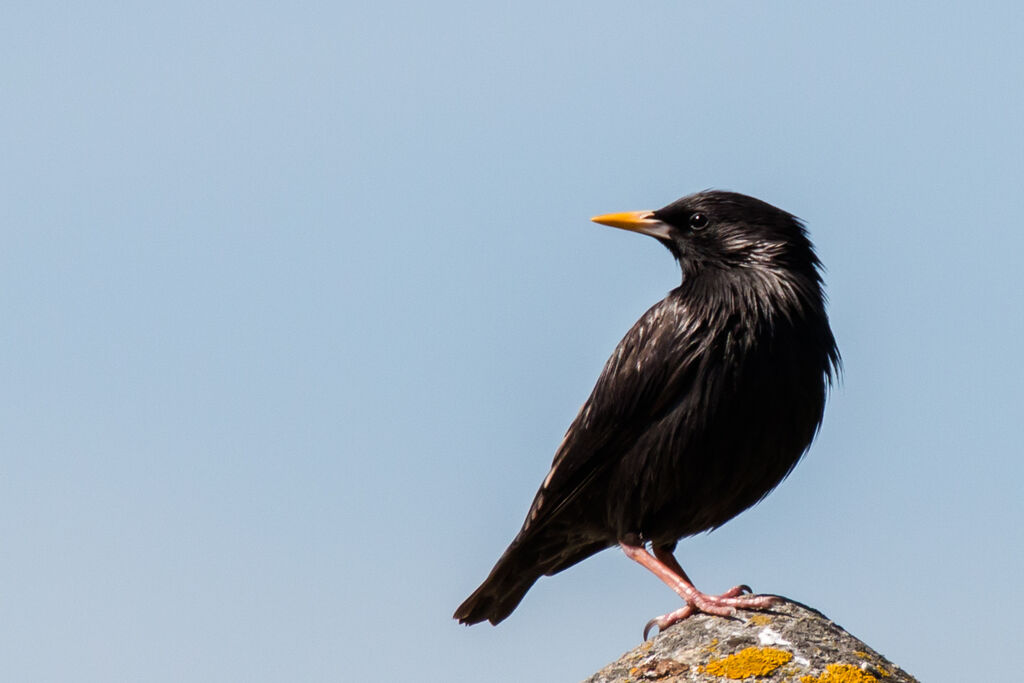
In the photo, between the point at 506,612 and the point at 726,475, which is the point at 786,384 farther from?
the point at 506,612

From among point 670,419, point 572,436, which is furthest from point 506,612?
point 670,419

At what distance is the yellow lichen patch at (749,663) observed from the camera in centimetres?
385

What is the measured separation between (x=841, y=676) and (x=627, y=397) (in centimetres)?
188

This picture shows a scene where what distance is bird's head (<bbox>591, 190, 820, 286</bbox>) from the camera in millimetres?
5797

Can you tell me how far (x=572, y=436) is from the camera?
5.75 meters

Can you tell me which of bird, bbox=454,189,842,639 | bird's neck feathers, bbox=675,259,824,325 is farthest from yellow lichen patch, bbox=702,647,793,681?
bird's neck feathers, bbox=675,259,824,325

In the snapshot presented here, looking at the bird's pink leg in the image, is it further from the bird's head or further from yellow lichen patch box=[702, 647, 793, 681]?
the bird's head

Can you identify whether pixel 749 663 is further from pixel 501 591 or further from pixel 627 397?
pixel 501 591

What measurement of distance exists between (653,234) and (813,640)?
2680mm

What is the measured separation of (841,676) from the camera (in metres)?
3.84

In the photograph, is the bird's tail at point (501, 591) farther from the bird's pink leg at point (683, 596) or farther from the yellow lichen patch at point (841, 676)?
the yellow lichen patch at point (841, 676)

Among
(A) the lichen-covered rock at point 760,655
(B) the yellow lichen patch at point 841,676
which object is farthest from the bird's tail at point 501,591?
(B) the yellow lichen patch at point 841,676

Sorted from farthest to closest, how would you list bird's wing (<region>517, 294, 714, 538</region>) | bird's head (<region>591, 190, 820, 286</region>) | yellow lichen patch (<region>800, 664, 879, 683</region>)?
1. bird's head (<region>591, 190, 820, 286</region>)
2. bird's wing (<region>517, 294, 714, 538</region>)
3. yellow lichen patch (<region>800, 664, 879, 683</region>)

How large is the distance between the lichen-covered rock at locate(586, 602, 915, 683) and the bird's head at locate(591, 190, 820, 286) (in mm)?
1878
